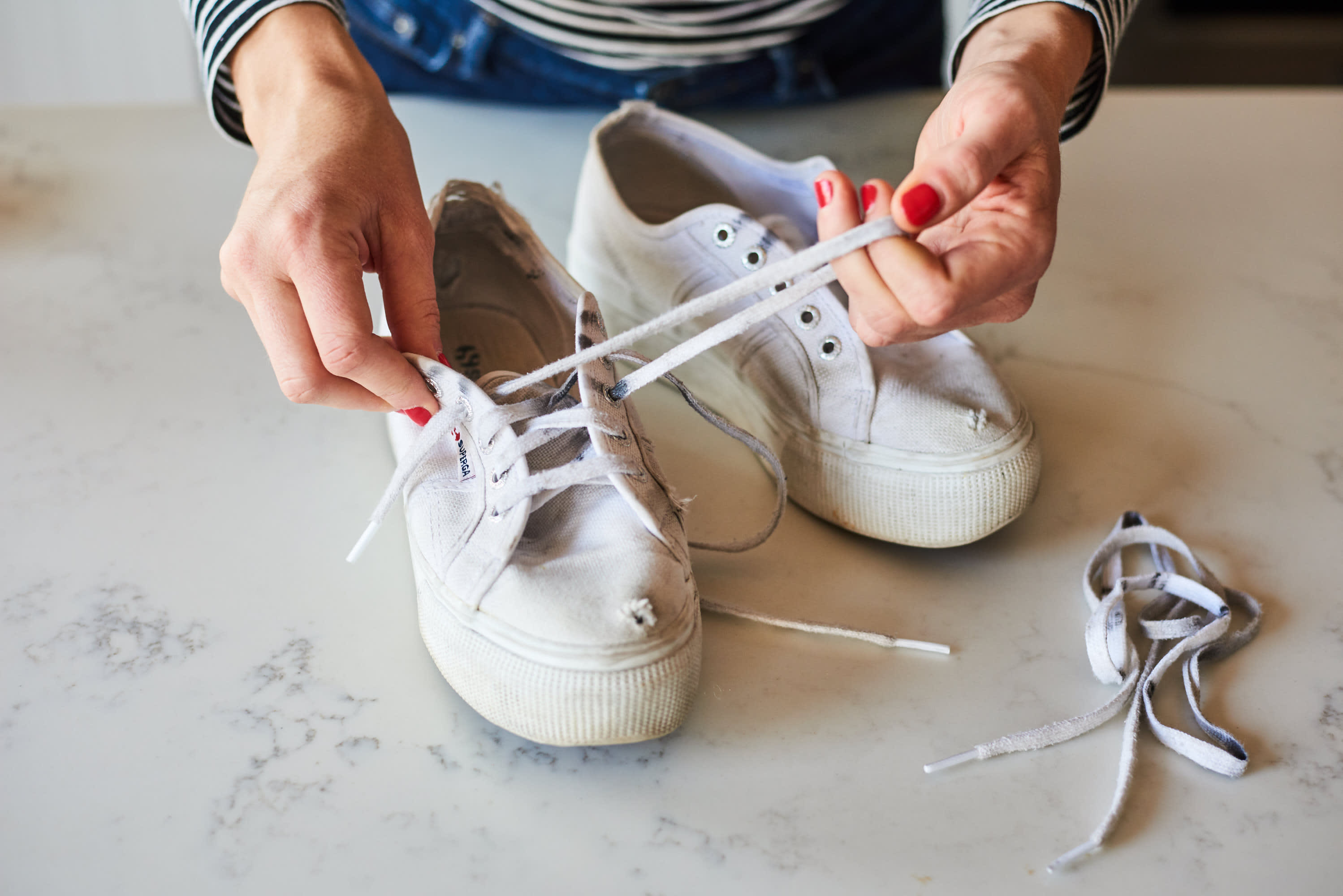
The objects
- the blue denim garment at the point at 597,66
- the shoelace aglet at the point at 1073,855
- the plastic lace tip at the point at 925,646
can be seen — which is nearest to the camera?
the shoelace aglet at the point at 1073,855

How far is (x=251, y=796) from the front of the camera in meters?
0.46

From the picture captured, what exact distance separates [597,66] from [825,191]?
53 cm

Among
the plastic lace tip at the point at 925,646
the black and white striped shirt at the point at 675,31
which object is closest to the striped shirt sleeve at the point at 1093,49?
the black and white striped shirt at the point at 675,31

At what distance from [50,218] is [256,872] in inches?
29.2

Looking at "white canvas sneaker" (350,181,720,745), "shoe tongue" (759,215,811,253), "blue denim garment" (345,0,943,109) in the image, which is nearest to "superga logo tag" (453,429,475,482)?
"white canvas sneaker" (350,181,720,745)

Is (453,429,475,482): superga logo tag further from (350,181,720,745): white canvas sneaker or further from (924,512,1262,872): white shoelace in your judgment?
(924,512,1262,872): white shoelace

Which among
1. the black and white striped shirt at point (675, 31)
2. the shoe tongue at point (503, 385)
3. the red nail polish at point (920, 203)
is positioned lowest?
the shoe tongue at point (503, 385)

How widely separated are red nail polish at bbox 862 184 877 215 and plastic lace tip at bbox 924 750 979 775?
282mm

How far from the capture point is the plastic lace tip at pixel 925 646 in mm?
545

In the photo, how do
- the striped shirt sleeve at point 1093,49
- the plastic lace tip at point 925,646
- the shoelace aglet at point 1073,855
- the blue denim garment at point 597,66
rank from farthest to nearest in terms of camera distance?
the blue denim garment at point 597,66 → the striped shirt sleeve at point 1093,49 → the plastic lace tip at point 925,646 → the shoelace aglet at point 1073,855

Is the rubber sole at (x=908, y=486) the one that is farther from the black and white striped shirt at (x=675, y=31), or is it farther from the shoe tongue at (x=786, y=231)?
the black and white striped shirt at (x=675, y=31)

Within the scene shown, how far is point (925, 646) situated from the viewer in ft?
1.79

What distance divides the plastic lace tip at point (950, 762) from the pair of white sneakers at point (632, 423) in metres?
0.08

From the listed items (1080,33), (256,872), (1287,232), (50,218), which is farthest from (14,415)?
(1287,232)
